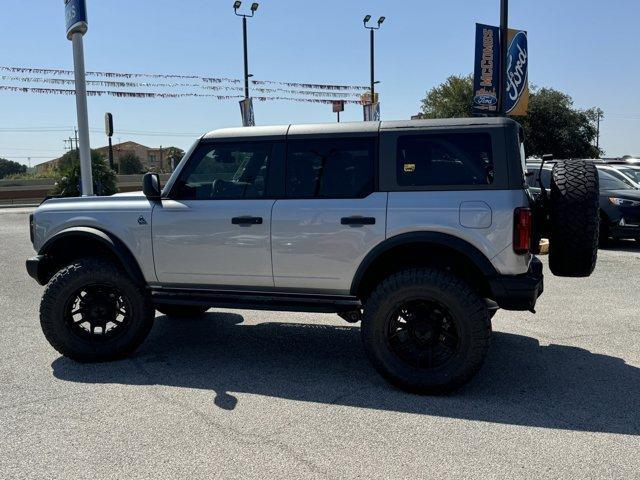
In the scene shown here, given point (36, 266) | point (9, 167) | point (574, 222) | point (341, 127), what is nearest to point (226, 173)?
point (341, 127)

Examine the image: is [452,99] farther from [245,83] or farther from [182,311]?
[182,311]

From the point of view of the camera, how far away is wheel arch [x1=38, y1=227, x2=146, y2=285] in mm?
4898

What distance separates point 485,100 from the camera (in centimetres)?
1395

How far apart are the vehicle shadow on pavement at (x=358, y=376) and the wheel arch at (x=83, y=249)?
2.62ft

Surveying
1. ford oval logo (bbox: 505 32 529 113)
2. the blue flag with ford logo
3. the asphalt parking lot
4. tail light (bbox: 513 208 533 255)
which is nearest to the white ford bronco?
tail light (bbox: 513 208 533 255)

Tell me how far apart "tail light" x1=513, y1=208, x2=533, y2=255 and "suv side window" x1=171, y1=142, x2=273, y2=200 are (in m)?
1.93

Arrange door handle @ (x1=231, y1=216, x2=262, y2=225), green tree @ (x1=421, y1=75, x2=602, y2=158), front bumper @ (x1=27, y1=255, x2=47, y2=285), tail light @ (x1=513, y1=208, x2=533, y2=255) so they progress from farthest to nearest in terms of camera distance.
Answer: green tree @ (x1=421, y1=75, x2=602, y2=158)
front bumper @ (x1=27, y1=255, x2=47, y2=285)
door handle @ (x1=231, y1=216, x2=262, y2=225)
tail light @ (x1=513, y1=208, x2=533, y2=255)

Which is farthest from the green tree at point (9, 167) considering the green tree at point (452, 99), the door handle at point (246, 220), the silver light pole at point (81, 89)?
the door handle at point (246, 220)

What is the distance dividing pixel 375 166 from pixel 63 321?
2.92 metres

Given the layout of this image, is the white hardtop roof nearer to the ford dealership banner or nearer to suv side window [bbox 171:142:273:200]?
suv side window [bbox 171:142:273:200]

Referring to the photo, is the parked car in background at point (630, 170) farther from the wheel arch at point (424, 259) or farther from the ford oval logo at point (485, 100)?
the wheel arch at point (424, 259)

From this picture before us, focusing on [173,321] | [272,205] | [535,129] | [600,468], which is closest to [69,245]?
[173,321]

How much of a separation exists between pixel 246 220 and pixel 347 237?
82 cm

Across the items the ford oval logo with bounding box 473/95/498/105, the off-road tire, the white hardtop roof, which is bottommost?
the off-road tire
